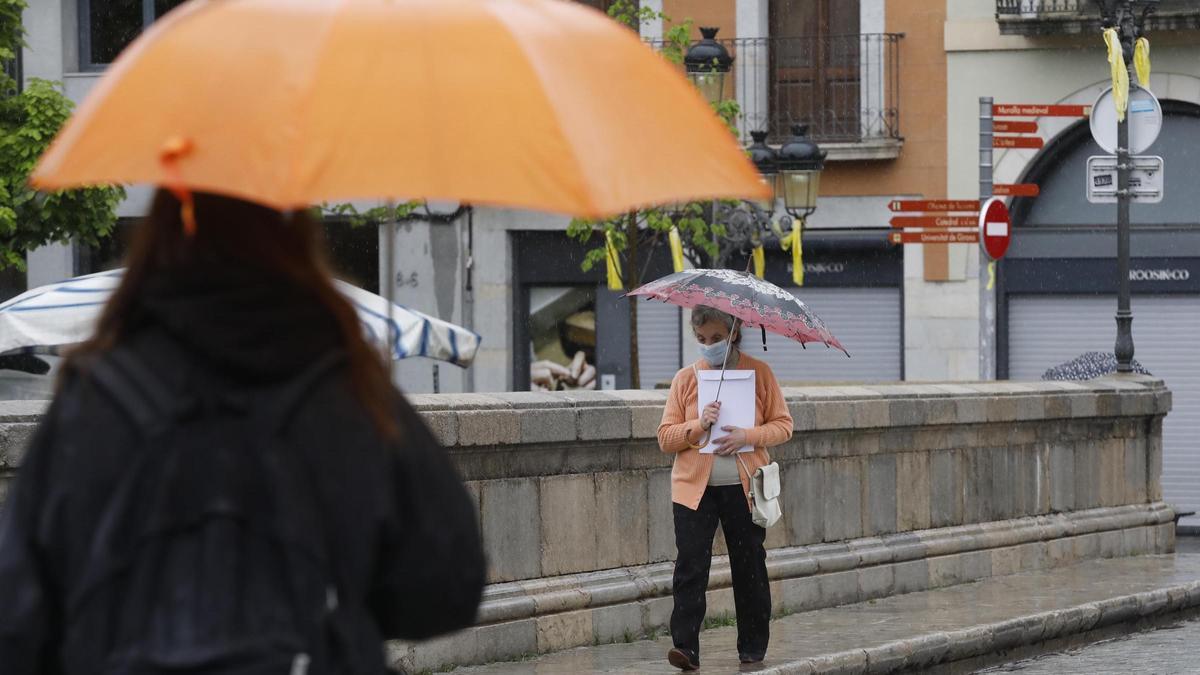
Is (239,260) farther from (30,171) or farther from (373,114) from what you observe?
(30,171)

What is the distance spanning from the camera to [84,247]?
2747 cm

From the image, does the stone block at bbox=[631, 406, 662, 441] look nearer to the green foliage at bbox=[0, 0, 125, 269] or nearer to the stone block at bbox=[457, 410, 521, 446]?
the stone block at bbox=[457, 410, 521, 446]

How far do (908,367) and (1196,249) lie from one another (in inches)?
142

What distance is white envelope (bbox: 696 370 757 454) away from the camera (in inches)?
367

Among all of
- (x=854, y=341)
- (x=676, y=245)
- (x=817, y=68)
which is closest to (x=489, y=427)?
(x=676, y=245)

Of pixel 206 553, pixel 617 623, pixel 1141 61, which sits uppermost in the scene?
pixel 1141 61

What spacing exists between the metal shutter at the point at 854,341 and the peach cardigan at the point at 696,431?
16.2m

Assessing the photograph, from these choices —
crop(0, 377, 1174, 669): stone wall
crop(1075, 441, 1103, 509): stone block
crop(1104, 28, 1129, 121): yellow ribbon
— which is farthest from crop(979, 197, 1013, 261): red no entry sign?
crop(1075, 441, 1103, 509): stone block

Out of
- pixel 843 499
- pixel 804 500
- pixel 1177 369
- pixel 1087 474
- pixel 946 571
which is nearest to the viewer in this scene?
pixel 804 500

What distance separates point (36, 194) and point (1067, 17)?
1162 cm

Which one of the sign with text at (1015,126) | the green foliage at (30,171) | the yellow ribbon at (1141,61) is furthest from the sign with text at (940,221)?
the green foliage at (30,171)

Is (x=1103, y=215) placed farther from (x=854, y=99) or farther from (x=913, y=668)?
(x=913, y=668)

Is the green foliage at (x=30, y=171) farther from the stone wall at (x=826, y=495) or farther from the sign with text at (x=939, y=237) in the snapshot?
the stone wall at (x=826, y=495)

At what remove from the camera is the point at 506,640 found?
9633 millimetres
